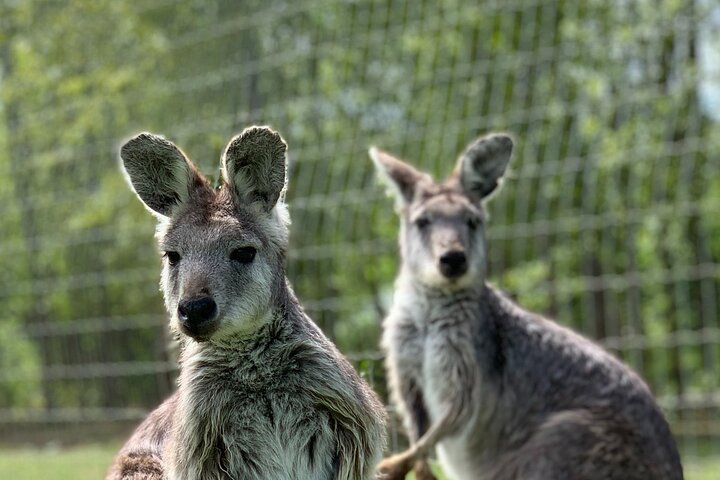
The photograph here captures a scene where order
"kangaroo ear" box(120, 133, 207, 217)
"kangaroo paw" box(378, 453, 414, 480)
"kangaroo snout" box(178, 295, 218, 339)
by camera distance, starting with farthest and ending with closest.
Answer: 1. "kangaroo paw" box(378, 453, 414, 480)
2. "kangaroo ear" box(120, 133, 207, 217)
3. "kangaroo snout" box(178, 295, 218, 339)

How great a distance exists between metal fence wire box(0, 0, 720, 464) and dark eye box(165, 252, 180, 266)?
213 inches

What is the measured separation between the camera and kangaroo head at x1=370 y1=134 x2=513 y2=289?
729cm

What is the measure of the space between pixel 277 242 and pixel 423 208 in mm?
3154

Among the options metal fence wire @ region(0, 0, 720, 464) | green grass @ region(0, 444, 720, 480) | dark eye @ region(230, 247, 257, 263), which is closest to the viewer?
dark eye @ region(230, 247, 257, 263)

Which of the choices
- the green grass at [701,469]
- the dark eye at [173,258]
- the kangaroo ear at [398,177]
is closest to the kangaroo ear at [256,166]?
Result: the dark eye at [173,258]

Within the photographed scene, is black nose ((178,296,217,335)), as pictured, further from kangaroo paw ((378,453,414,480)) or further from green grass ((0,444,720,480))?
green grass ((0,444,720,480))

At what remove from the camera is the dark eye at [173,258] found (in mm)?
4491

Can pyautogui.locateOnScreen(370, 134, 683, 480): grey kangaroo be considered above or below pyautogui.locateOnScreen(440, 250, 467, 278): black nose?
below

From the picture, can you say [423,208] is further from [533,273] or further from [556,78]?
[533,273]

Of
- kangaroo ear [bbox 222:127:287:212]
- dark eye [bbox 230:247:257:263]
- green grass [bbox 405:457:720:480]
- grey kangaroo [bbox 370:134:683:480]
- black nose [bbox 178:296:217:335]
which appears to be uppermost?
kangaroo ear [bbox 222:127:287:212]

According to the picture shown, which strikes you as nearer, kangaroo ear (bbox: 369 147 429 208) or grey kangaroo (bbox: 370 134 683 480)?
grey kangaroo (bbox: 370 134 683 480)

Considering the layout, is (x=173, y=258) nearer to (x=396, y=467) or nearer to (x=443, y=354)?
(x=396, y=467)

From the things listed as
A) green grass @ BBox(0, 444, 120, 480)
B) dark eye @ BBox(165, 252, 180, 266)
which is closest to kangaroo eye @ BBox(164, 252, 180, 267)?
dark eye @ BBox(165, 252, 180, 266)

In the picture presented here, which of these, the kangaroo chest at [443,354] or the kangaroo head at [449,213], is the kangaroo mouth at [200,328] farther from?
the kangaroo head at [449,213]
